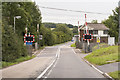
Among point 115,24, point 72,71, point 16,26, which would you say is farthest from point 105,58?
point 115,24

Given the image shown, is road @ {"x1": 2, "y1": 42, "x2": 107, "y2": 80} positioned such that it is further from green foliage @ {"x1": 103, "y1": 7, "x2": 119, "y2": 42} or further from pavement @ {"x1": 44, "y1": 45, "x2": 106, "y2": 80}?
green foliage @ {"x1": 103, "y1": 7, "x2": 119, "y2": 42}

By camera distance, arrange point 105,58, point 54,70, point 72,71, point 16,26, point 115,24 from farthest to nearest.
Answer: point 115,24, point 16,26, point 105,58, point 54,70, point 72,71

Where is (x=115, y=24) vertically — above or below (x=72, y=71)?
above

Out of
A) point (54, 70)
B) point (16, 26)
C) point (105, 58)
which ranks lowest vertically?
point (54, 70)

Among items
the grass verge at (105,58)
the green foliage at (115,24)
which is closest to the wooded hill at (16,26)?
the grass verge at (105,58)

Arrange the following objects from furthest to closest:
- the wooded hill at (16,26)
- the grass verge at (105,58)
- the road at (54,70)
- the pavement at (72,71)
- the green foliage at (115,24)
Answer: the green foliage at (115,24) < the wooded hill at (16,26) < the grass verge at (105,58) < the road at (54,70) < the pavement at (72,71)

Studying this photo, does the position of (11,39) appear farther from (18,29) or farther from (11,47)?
(18,29)

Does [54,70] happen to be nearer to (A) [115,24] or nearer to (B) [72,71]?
(B) [72,71]

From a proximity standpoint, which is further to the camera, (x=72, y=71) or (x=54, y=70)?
(x=54, y=70)

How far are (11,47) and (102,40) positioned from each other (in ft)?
205

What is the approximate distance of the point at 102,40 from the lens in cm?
8669

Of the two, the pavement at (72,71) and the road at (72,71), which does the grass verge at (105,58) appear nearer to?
the road at (72,71)

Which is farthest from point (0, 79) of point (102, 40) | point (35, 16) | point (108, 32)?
point (108, 32)

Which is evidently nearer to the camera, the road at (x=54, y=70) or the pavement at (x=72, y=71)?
the pavement at (x=72, y=71)
